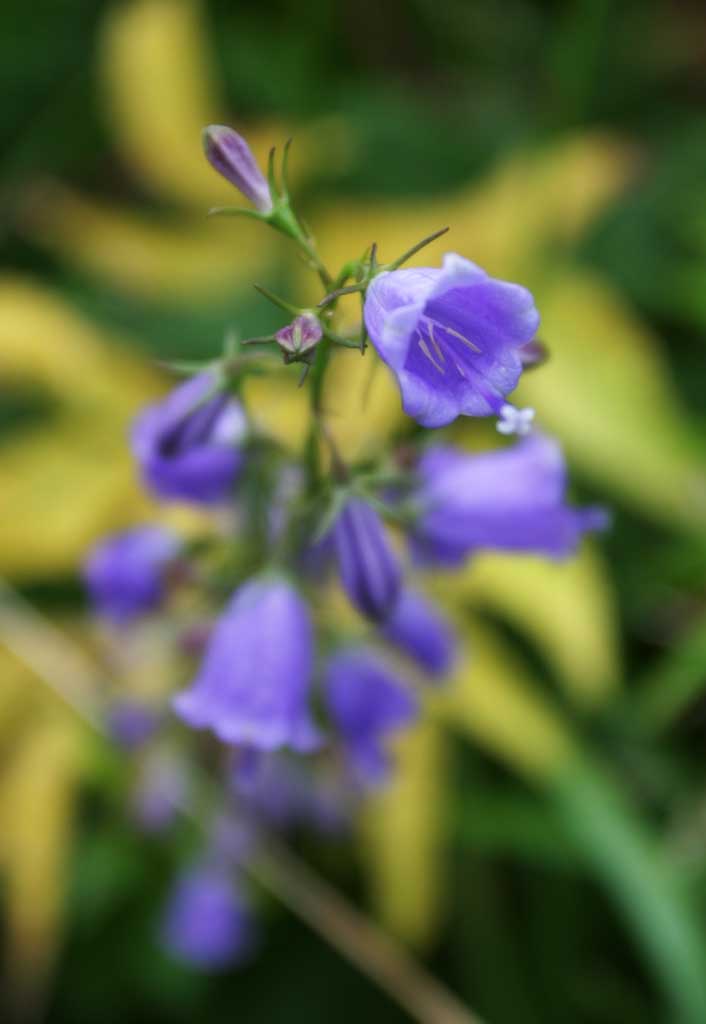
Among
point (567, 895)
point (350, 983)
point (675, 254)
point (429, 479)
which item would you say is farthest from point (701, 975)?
point (675, 254)

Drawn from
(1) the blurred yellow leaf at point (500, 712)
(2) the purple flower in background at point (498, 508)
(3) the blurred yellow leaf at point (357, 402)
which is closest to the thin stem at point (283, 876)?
(1) the blurred yellow leaf at point (500, 712)

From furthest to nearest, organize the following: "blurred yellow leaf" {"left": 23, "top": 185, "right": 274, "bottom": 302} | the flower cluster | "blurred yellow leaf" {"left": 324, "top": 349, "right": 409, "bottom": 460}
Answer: "blurred yellow leaf" {"left": 23, "top": 185, "right": 274, "bottom": 302}
"blurred yellow leaf" {"left": 324, "top": 349, "right": 409, "bottom": 460}
the flower cluster

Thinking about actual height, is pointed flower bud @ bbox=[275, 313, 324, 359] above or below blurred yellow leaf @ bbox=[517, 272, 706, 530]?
above

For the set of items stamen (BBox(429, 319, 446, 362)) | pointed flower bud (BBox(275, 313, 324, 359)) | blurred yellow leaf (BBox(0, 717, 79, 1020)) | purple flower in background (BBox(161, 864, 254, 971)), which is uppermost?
pointed flower bud (BBox(275, 313, 324, 359))

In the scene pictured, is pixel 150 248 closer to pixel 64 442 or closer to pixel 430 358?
pixel 64 442

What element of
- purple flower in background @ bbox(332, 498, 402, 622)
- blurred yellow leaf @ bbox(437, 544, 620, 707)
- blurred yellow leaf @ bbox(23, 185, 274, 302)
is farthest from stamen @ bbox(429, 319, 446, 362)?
blurred yellow leaf @ bbox(23, 185, 274, 302)

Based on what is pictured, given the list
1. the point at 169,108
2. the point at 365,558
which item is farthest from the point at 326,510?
the point at 169,108

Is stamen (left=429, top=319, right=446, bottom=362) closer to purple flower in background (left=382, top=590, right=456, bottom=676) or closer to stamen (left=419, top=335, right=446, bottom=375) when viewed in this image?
stamen (left=419, top=335, right=446, bottom=375)

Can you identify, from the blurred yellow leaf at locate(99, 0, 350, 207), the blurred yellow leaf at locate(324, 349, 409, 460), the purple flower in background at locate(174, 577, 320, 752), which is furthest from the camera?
the blurred yellow leaf at locate(99, 0, 350, 207)
